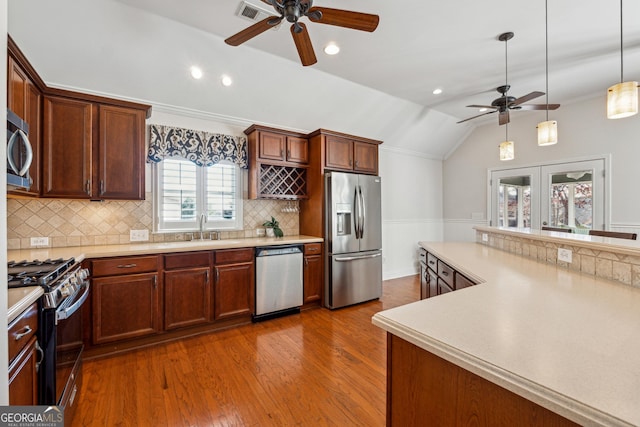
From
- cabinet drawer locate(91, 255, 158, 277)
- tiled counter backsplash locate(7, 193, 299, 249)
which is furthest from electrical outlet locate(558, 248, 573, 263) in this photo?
tiled counter backsplash locate(7, 193, 299, 249)

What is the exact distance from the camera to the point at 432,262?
9.18 ft

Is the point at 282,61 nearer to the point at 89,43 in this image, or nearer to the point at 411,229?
the point at 89,43

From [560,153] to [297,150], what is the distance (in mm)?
4248

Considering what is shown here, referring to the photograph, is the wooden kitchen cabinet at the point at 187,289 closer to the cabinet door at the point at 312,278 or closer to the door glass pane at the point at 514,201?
the cabinet door at the point at 312,278

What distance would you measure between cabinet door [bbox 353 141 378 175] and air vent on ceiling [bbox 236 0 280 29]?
206 centimetres

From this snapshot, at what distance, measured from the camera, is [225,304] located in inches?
118

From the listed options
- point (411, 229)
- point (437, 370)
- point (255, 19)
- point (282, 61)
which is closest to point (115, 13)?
point (255, 19)

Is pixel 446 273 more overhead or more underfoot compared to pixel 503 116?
more underfoot

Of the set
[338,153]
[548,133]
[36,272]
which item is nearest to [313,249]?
[338,153]

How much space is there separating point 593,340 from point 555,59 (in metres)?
3.75

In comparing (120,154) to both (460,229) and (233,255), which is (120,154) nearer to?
(233,255)

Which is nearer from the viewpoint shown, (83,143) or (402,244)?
(83,143)

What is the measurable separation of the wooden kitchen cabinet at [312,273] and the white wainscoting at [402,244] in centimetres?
187

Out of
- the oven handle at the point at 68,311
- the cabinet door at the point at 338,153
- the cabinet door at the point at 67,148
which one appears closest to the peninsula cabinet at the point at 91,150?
the cabinet door at the point at 67,148
